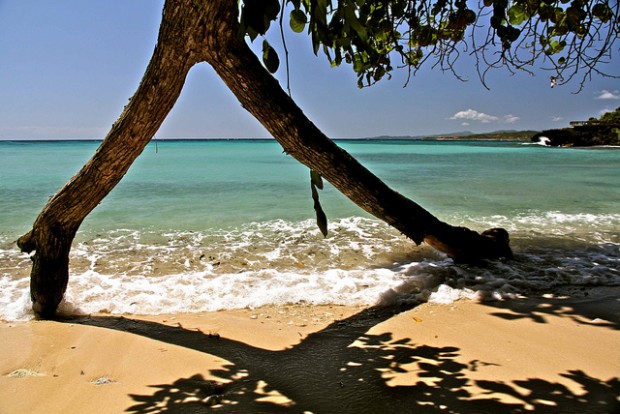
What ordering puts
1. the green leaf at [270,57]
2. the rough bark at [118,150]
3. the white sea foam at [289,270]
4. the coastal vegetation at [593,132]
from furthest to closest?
1. the coastal vegetation at [593,132]
2. the white sea foam at [289,270]
3. the rough bark at [118,150]
4. the green leaf at [270,57]

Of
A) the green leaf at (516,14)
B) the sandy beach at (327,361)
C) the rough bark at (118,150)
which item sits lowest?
the sandy beach at (327,361)

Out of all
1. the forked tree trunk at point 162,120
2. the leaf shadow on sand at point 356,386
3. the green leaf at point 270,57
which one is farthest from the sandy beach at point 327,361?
the green leaf at point 270,57

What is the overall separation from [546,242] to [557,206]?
14.0 ft

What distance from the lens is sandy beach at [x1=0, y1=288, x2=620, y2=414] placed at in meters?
2.34

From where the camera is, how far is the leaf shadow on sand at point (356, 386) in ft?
7.48

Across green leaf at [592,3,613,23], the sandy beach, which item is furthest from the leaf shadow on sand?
green leaf at [592,3,613,23]

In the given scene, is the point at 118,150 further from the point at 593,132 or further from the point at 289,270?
the point at 593,132

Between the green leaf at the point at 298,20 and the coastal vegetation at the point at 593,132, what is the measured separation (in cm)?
5243

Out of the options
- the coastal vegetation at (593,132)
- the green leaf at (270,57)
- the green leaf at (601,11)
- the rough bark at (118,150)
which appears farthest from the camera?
the coastal vegetation at (593,132)

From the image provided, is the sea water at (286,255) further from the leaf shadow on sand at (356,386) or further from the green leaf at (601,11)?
the green leaf at (601,11)

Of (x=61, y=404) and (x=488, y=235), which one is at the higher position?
(x=488, y=235)

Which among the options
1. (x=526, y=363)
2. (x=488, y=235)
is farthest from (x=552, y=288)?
(x=526, y=363)

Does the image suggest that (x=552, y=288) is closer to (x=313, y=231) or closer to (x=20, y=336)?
(x=313, y=231)

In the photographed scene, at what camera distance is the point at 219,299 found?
167 inches
